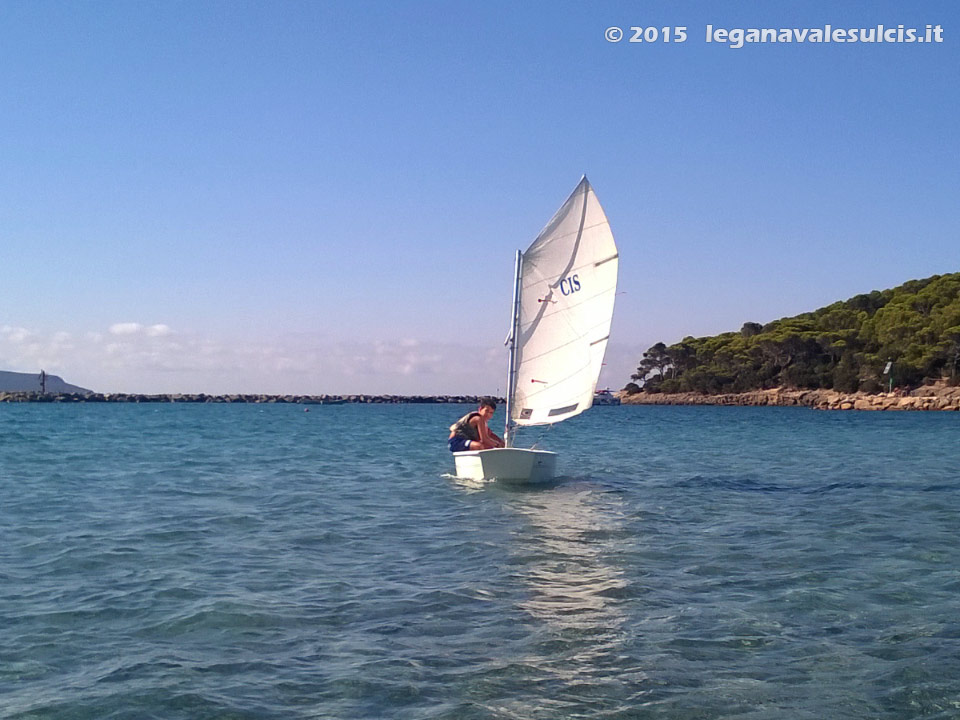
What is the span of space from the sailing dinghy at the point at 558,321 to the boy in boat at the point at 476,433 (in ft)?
1.20

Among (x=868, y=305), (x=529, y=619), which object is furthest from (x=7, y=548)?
(x=868, y=305)

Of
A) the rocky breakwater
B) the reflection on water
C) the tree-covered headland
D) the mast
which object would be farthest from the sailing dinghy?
the tree-covered headland

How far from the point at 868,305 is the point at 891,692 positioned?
15021 centimetres

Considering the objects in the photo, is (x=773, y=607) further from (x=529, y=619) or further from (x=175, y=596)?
(x=175, y=596)

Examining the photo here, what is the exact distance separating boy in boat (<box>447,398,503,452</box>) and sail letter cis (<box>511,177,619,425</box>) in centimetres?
73

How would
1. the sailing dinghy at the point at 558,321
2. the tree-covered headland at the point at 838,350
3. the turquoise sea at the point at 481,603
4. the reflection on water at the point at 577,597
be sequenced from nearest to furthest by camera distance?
the turquoise sea at the point at 481,603, the reflection on water at the point at 577,597, the sailing dinghy at the point at 558,321, the tree-covered headland at the point at 838,350

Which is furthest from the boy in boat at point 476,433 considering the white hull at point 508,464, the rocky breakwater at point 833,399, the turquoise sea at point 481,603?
the rocky breakwater at point 833,399

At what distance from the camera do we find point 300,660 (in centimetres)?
780

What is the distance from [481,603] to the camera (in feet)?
32.2

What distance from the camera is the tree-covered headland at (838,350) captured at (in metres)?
107

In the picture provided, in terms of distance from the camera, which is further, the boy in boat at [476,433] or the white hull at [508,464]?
the boy in boat at [476,433]

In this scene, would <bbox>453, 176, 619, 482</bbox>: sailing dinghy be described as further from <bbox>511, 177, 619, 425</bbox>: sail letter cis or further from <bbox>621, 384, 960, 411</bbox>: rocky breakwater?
<bbox>621, 384, 960, 411</bbox>: rocky breakwater

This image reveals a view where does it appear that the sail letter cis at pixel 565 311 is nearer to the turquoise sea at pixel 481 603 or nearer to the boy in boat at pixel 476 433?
the boy in boat at pixel 476 433

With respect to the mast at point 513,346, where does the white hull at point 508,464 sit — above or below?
below
